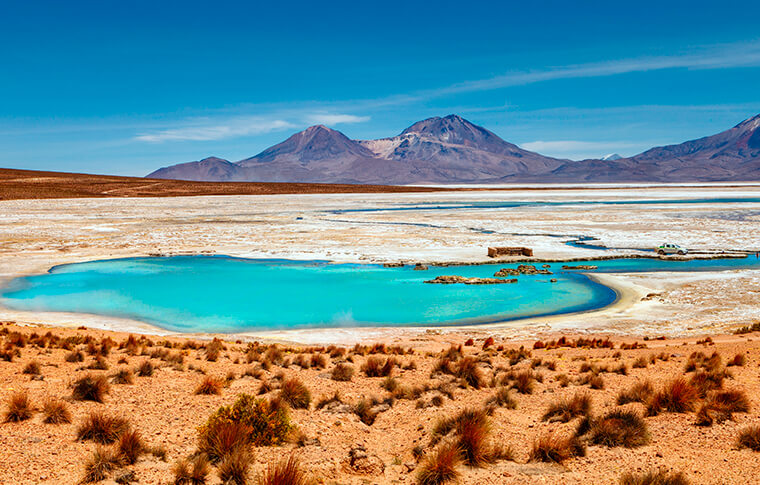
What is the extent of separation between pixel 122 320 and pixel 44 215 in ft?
115

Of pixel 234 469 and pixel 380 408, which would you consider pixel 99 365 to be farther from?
pixel 234 469

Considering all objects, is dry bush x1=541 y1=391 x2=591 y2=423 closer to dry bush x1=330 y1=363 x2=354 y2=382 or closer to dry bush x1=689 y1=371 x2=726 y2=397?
dry bush x1=689 y1=371 x2=726 y2=397

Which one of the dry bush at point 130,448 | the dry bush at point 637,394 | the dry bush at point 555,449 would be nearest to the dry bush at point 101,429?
the dry bush at point 130,448

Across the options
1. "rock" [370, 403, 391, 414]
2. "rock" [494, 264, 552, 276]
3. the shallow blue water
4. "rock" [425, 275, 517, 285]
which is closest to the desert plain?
"rock" [370, 403, 391, 414]

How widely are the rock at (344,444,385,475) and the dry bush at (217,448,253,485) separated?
2.88ft

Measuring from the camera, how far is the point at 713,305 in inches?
543

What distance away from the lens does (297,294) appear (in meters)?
16.5

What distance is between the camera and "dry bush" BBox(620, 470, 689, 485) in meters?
4.29

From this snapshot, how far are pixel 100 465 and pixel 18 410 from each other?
5.48 ft

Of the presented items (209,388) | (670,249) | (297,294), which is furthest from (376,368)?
(670,249)

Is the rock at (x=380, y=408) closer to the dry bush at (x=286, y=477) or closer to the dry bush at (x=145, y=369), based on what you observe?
the dry bush at (x=286, y=477)

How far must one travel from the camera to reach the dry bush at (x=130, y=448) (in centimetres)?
479

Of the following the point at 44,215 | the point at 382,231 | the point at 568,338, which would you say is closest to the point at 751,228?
the point at 382,231

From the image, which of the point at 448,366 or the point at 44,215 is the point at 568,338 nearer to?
the point at 448,366
